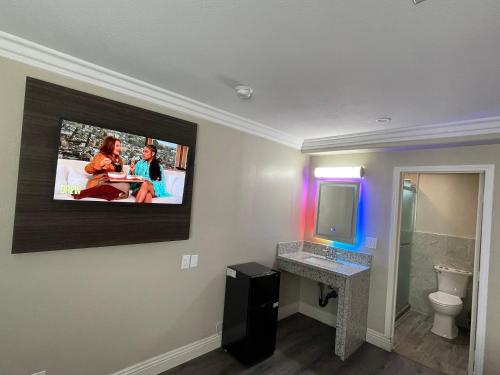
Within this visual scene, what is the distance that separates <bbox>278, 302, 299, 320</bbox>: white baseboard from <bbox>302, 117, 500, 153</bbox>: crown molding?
2130 mm

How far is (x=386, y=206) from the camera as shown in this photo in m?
2.96

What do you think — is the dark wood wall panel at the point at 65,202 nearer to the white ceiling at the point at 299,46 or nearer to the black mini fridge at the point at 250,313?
the white ceiling at the point at 299,46

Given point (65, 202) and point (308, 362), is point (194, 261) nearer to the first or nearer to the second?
point (65, 202)

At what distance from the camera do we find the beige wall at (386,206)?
2.23 m

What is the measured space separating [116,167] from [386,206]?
2.80m

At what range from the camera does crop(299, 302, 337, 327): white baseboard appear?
3.34 metres

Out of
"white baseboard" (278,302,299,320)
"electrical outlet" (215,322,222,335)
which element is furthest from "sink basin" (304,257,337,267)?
"electrical outlet" (215,322,222,335)

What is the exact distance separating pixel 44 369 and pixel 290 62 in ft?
8.35

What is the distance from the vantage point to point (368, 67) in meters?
1.52

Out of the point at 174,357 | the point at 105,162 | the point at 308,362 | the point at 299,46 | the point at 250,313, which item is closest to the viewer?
the point at 299,46

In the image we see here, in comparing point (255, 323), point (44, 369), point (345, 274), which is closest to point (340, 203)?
point (345, 274)

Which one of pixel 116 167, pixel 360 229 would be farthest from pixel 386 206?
pixel 116 167

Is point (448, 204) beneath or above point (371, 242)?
above

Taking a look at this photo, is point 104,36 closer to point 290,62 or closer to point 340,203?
point 290,62
